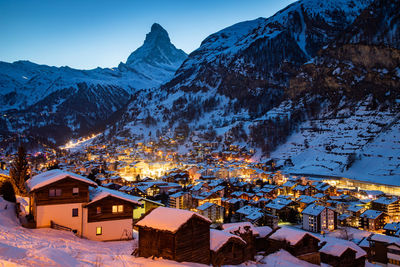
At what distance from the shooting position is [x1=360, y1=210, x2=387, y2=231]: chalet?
43.9 metres

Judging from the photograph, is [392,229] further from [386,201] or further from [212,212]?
[212,212]

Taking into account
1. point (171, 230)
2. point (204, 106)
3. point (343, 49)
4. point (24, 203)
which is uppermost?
point (343, 49)

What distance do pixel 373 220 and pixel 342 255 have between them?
26.4 meters

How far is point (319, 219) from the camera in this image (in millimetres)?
41625

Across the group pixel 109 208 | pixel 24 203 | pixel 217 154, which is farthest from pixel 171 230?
pixel 217 154

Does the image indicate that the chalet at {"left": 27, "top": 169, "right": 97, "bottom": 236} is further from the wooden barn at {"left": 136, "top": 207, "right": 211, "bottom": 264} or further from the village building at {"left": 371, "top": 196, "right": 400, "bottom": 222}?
the village building at {"left": 371, "top": 196, "right": 400, "bottom": 222}

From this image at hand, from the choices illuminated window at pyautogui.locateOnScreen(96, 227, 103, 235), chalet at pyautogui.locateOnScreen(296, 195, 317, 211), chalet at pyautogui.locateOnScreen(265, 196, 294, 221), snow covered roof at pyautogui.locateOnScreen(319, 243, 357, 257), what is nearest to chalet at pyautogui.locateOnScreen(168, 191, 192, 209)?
chalet at pyautogui.locateOnScreen(265, 196, 294, 221)

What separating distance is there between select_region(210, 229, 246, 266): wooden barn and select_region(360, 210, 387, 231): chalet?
3558 centimetres

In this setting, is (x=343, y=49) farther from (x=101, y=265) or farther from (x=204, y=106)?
(x=101, y=265)

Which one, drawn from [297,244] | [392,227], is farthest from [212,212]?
[297,244]

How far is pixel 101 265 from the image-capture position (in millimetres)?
11430

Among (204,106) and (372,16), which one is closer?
(372,16)

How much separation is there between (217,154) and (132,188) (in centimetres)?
6151

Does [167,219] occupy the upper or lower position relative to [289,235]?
upper
